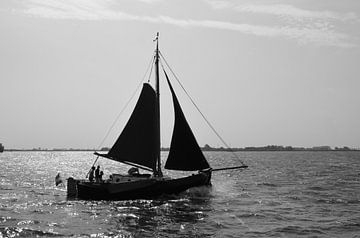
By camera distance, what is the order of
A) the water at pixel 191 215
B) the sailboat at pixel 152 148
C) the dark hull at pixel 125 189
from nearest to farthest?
the water at pixel 191 215, the dark hull at pixel 125 189, the sailboat at pixel 152 148

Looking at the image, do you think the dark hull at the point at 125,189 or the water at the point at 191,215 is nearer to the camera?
the water at the point at 191,215

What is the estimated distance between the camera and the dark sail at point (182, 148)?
40.6 m

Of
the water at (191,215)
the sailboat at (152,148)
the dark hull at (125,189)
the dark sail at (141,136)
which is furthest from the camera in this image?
the dark sail at (141,136)

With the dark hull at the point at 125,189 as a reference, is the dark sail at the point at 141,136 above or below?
above

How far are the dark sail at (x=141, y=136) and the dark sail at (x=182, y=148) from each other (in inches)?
65.2

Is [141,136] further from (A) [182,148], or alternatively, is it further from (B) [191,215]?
(B) [191,215]

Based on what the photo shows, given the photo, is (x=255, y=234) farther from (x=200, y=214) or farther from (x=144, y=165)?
(x=144, y=165)

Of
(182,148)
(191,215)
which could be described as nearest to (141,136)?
(182,148)

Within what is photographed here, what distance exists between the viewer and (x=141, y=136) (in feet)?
132

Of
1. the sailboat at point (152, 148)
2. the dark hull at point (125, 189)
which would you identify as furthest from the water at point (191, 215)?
the sailboat at point (152, 148)

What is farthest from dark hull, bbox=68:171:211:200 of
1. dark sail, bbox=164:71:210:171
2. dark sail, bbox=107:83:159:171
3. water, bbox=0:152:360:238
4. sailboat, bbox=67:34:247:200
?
dark sail, bbox=107:83:159:171

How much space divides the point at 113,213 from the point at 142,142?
369 inches

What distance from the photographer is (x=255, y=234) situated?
25375mm

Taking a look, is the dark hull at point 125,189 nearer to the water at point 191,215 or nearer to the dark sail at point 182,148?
the water at point 191,215
